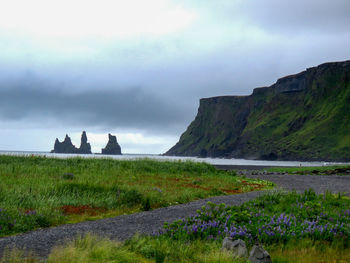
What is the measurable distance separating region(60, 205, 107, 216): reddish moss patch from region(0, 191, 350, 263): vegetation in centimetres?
446

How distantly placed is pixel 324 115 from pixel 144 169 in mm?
184461

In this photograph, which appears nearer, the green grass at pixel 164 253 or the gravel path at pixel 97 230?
the green grass at pixel 164 253

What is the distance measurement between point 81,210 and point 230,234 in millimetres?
6638

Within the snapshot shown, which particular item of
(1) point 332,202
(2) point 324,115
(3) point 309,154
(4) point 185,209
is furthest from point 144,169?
(2) point 324,115

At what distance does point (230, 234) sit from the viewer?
8.23 meters

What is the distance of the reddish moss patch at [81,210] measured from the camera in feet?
40.2

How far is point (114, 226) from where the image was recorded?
1012cm

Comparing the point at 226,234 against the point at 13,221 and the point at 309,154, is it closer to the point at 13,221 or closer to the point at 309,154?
the point at 13,221

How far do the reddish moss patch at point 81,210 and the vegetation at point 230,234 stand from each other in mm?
4456

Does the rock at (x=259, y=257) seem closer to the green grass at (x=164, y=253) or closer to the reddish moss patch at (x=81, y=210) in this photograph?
the green grass at (x=164, y=253)

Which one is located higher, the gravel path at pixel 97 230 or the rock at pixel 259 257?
the rock at pixel 259 257

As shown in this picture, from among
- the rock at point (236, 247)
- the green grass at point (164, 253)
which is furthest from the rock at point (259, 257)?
the rock at point (236, 247)

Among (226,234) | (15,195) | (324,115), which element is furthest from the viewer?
(324,115)

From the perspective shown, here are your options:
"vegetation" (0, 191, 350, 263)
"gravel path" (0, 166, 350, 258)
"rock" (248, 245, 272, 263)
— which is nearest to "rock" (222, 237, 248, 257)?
Answer: "vegetation" (0, 191, 350, 263)
